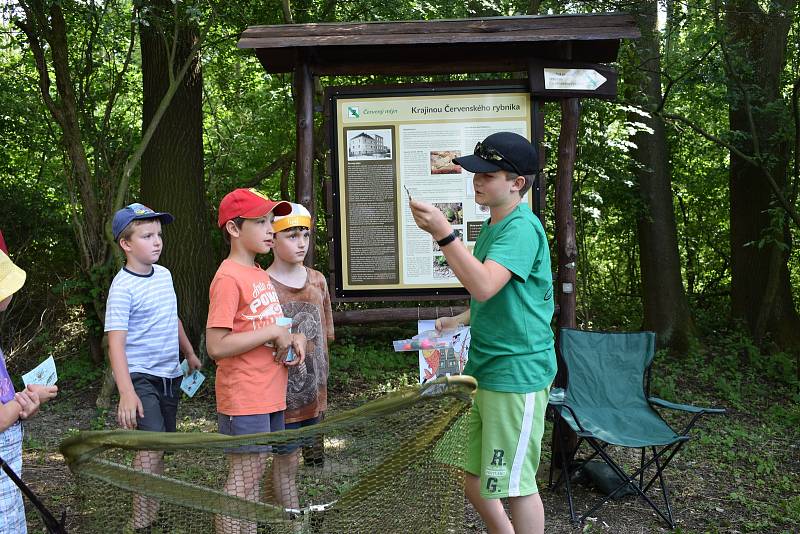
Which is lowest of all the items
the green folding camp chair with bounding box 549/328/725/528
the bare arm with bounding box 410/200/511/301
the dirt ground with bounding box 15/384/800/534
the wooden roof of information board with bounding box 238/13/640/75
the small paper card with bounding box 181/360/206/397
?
the dirt ground with bounding box 15/384/800/534

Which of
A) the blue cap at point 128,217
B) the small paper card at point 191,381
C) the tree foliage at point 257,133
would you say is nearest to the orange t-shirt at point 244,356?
the small paper card at point 191,381

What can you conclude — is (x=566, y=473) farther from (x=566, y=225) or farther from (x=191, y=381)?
(x=191, y=381)

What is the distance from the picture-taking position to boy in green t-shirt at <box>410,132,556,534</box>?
302 centimetres

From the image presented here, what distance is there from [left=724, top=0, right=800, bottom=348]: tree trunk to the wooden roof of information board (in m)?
3.54

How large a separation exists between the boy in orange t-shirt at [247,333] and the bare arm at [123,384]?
37cm

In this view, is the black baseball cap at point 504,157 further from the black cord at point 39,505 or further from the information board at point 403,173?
the information board at point 403,173

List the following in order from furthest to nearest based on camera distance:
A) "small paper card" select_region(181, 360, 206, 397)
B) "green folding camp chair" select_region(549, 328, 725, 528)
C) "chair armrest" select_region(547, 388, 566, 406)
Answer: "chair armrest" select_region(547, 388, 566, 406), "green folding camp chair" select_region(549, 328, 725, 528), "small paper card" select_region(181, 360, 206, 397)

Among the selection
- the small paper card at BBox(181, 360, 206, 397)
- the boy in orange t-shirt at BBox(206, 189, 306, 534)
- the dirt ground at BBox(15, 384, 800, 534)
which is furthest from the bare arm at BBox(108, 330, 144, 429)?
the dirt ground at BBox(15, 384, 800, 534)

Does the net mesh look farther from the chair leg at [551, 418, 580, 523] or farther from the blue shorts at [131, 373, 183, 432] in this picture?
the chair leg at [551, 418, 580, 523]

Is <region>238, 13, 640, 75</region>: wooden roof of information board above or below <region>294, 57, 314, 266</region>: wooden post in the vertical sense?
above

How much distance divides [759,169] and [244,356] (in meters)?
7.60

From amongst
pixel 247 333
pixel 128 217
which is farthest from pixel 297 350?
pixel 128 217

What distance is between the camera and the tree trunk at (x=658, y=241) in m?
9.32

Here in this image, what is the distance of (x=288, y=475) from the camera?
2.77m
